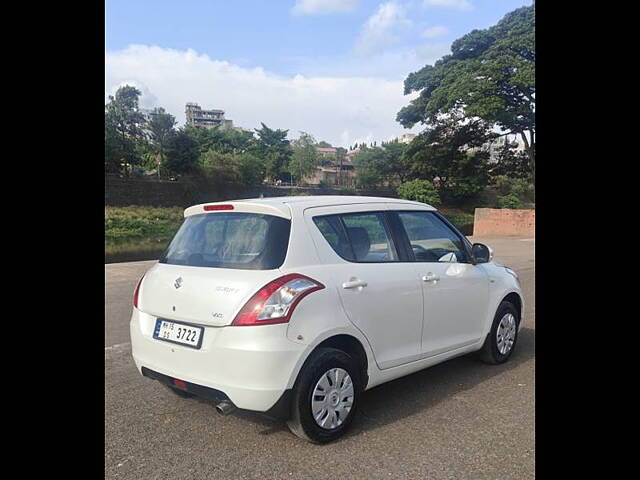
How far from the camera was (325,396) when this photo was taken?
3248 millimetres

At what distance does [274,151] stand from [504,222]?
28885 millimetres

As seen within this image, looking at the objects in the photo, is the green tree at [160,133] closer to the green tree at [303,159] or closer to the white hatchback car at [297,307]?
the green tree at [303,159]

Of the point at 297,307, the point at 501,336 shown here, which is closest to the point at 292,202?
the point at 297,307

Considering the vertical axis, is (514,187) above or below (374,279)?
above

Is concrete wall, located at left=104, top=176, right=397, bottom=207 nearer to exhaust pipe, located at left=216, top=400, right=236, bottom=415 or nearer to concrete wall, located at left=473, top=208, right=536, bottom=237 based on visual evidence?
concrete wall, located at left=473, top=208, right=536, bottom=237

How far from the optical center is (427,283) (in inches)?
157

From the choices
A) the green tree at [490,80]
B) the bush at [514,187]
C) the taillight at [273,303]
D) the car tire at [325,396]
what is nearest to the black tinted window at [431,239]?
the car tire at [325,396]

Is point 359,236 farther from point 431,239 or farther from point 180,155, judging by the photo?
point 180,155

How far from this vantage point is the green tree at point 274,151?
45547 mm
